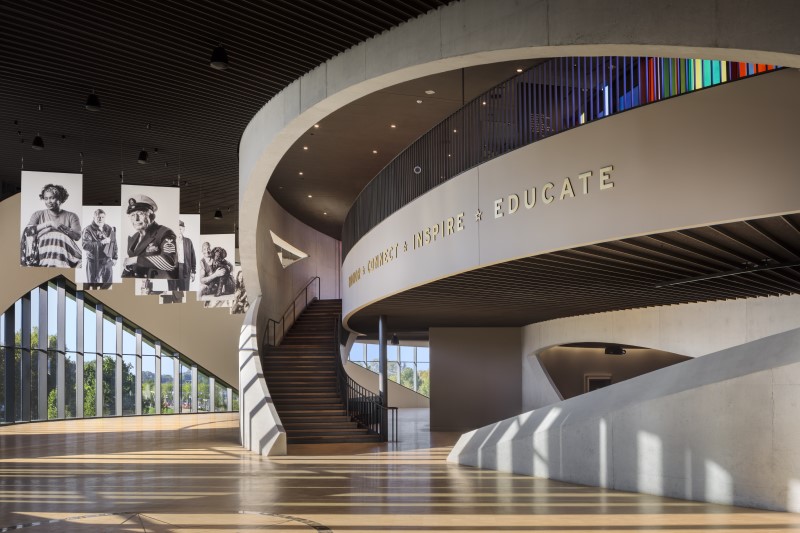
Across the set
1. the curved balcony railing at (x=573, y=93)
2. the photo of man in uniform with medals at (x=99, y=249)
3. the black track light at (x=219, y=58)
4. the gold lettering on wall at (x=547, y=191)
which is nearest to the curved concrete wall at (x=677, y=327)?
the curved balcony railing at (x=573, y=93)

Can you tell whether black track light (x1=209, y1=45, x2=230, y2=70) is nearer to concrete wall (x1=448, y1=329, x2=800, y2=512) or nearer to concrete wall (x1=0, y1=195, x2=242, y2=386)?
concrete wall (x1=448, y1=329, x2=800, y2=512)

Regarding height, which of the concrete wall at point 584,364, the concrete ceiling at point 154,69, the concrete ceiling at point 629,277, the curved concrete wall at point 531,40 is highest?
the concrete ceiling at point 154,69

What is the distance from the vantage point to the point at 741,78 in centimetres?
886

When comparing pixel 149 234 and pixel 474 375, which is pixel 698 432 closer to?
pixel 149 234

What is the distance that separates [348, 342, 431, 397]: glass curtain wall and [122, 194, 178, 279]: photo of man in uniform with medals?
29.3m

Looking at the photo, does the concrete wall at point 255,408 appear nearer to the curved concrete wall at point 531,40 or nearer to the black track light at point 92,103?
the curved concrete wall at point 531,40

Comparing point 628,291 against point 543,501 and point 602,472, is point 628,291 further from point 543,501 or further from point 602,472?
point 543,501

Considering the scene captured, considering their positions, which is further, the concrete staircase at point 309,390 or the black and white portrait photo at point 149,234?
the concrete staircase at point 309,390

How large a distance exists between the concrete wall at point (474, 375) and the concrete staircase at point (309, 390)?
3.20 meters

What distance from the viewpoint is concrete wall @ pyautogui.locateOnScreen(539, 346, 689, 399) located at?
25380mm

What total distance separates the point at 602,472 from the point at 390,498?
109 inches

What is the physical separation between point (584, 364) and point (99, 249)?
14562mm

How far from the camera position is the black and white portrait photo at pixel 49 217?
1616 cm

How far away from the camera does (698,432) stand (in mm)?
9492
